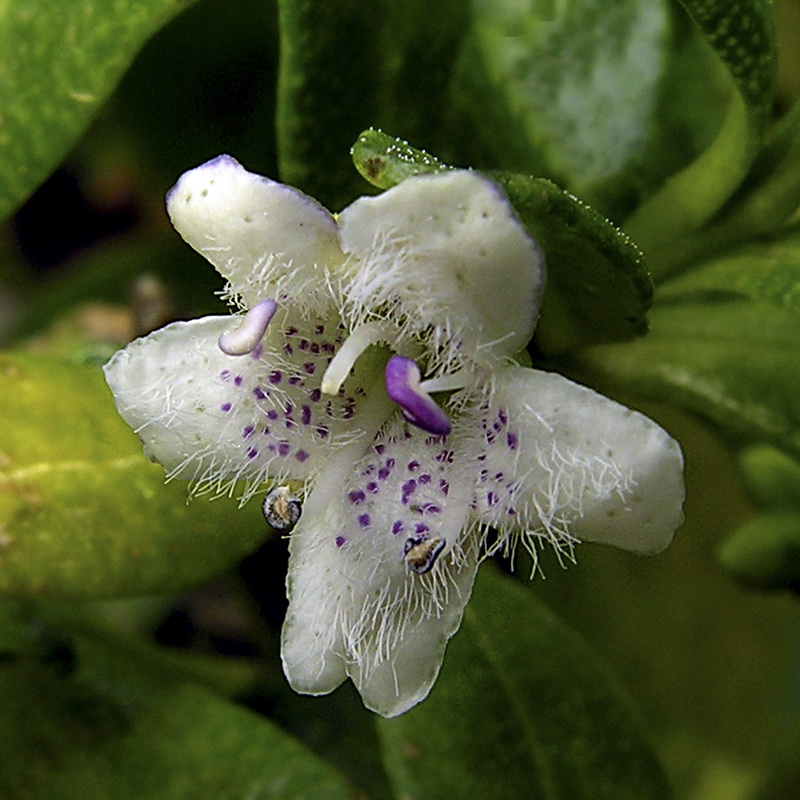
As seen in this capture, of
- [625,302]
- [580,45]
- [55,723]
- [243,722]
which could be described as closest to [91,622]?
[55,723]

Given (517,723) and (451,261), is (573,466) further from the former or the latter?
(517,723)

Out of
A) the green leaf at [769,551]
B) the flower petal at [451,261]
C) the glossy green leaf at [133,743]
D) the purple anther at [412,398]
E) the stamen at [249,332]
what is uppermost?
the flower petal at [451,261]

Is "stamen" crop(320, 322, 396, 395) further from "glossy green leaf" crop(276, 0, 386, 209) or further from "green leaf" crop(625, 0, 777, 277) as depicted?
"green leaf" crop(625, 0, 777, 277)

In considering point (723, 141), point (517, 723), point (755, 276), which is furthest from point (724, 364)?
point (517, 723)

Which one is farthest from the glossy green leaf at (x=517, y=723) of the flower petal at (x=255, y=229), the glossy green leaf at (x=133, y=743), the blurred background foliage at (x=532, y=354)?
the flower petal at (x=255, y=229)

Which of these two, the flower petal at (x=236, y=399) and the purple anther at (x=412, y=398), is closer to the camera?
the purple anther at (x=412, y=398)

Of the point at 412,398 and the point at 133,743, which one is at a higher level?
the point at 412,398

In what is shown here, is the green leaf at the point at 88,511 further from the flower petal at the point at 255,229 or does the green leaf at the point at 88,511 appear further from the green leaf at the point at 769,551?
the green leaf at the point at 769,551
